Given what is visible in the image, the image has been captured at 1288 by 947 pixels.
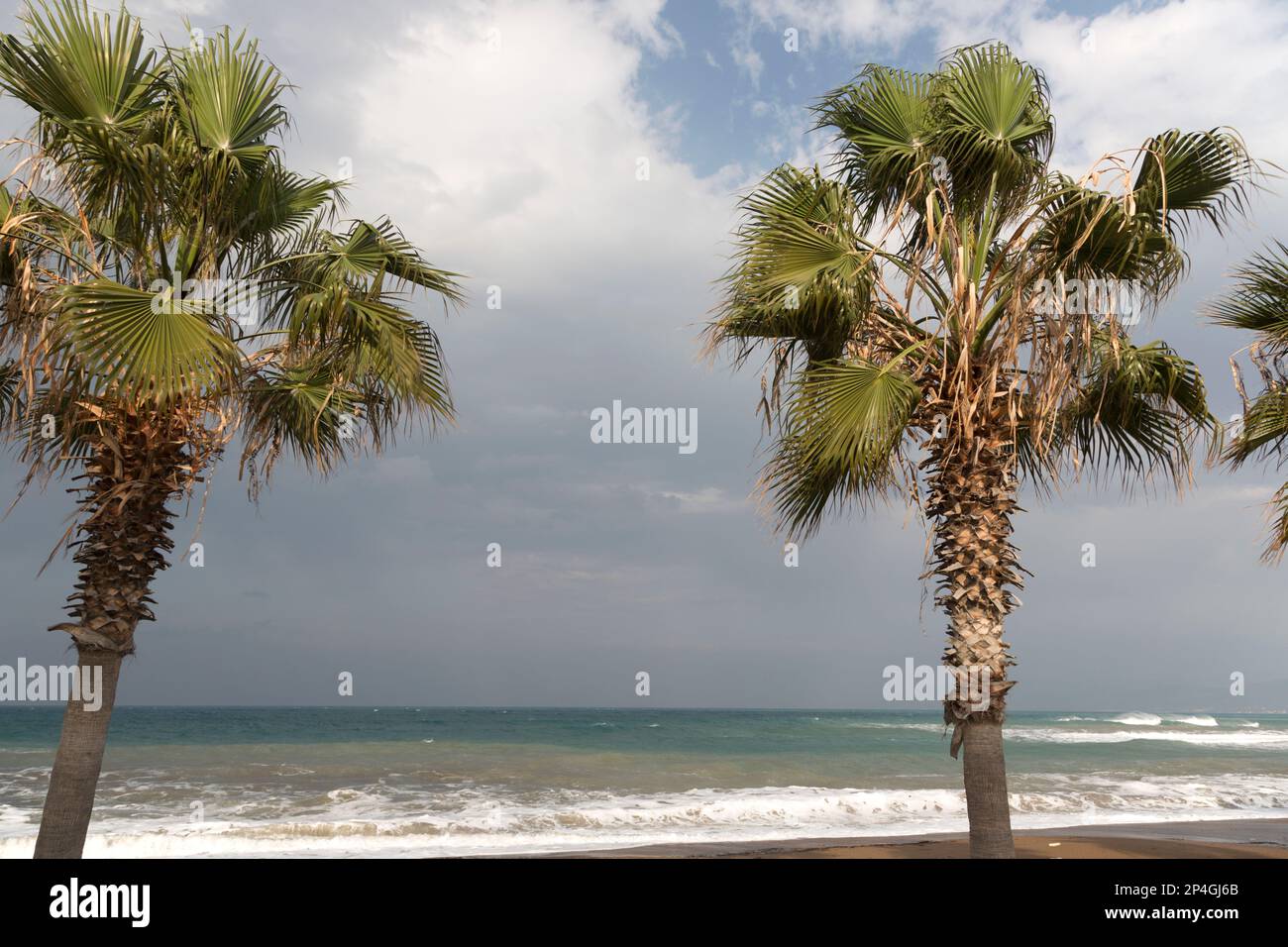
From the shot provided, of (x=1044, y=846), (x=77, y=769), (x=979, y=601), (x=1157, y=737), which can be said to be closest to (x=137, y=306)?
(x=77, y=769)

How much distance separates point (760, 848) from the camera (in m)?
13.1

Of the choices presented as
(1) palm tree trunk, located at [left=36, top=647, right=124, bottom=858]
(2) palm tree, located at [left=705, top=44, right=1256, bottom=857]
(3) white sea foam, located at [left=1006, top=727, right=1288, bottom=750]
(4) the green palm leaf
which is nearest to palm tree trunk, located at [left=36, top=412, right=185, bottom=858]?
(1) palm tree trunk, located at [left=36, top=647, right=124, bottom=858]

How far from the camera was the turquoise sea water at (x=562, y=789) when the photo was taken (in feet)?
49.7

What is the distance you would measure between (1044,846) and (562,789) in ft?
42.4

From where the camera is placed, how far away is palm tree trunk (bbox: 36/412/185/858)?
21.3 feet

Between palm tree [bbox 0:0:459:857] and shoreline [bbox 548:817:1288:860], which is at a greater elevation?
palm tree [bbox 0:0:459:857]

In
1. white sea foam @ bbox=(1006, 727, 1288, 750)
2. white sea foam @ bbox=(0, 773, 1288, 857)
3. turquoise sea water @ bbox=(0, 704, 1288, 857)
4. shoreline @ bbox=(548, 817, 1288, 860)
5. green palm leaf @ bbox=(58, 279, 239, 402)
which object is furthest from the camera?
white sea foam @ bbox=(1006, 727, 1288, 750)

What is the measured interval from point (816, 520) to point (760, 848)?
7356 millimetres

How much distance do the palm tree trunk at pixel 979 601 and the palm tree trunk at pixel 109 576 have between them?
6428 mm

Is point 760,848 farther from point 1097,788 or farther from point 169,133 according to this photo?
point 1097,788

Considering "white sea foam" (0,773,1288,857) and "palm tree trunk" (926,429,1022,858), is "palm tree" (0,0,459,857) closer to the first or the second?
"palm tree trunk" (926,429,1022,858)

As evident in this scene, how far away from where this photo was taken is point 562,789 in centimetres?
2173

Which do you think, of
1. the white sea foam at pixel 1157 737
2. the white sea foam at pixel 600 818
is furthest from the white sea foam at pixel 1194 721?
the white sea foam at pixel 600 818

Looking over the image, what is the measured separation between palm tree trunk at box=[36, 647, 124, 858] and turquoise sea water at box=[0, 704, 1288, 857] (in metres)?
7.45
